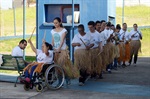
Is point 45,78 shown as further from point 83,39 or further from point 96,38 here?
point 96,38

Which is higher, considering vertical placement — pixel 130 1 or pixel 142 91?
Result: pixel 130 1

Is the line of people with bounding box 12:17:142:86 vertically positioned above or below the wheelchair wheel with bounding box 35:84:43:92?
above

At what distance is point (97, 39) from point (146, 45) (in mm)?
22392

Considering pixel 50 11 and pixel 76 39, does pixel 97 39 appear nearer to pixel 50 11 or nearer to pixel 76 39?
pixel 76 39

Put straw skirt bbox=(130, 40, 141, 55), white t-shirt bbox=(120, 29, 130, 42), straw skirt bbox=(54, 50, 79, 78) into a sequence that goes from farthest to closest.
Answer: straw skirt bbox=(130, 40, 141, 55), white t-shirt bbox=(120, 29, 130, 42), straw skirt bbox=(54, 50, 79, 78)

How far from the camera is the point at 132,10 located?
50438 mm

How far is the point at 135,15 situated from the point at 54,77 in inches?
1542

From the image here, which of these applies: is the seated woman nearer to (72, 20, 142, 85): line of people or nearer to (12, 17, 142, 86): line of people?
(12, 17, 142, 86): line of people

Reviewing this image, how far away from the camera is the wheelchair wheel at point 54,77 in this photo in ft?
32.7

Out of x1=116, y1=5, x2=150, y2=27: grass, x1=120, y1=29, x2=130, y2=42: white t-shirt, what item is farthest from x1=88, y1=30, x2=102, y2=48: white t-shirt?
x1=116, y1=5, x2=150, y2=27: grass

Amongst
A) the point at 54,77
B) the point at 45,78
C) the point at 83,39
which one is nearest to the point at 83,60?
the point at 83,39

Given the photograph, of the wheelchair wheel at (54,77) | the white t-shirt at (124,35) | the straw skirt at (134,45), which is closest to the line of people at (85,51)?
the wheelchair wheel at (54,77)

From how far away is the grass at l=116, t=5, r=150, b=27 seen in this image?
44625mm

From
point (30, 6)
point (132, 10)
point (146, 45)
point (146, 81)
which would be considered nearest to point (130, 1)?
point (132, 10)
